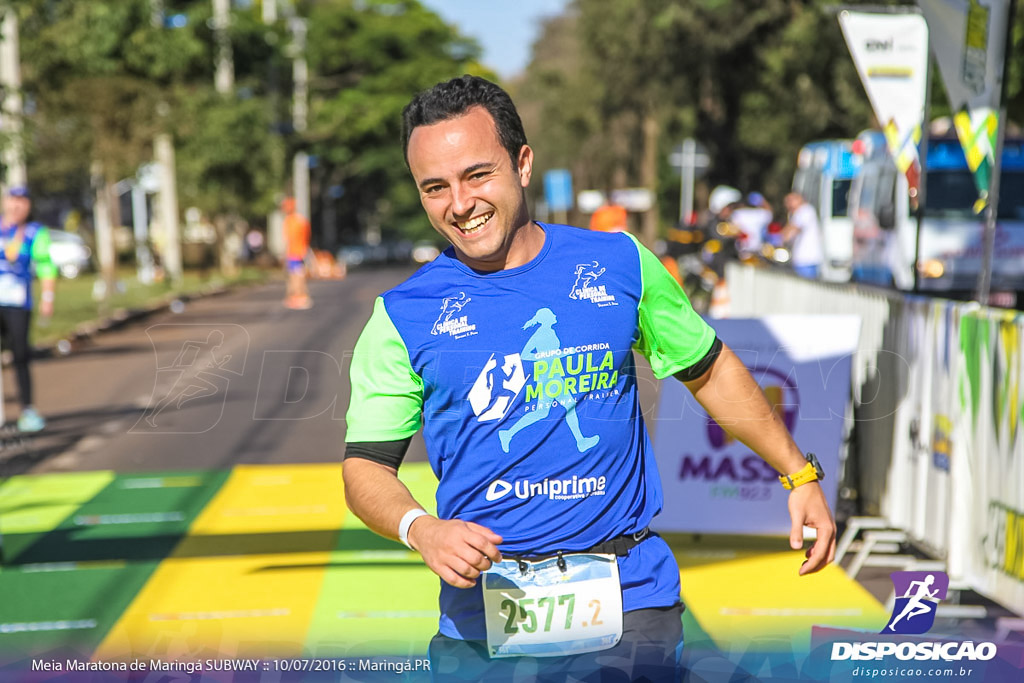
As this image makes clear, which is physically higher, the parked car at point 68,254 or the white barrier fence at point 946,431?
the white barrier fence at point 946,431

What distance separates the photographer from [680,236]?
23641 millimetres

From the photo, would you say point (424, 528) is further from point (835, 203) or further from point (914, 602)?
point (835, 203)

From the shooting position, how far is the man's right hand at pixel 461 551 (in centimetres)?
237

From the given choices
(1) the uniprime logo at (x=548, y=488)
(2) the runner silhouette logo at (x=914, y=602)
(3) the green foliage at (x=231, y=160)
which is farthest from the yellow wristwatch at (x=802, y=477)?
(3) the green foliage at (x=231, y=160)

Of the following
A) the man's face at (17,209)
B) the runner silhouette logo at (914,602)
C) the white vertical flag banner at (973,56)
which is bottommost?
the runner silhouette logo at (914,602)

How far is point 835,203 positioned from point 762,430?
23.7 m

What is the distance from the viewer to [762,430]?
2943 millimetres

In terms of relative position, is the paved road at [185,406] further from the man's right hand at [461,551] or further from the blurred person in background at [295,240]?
the blurred person in background at [295,240]

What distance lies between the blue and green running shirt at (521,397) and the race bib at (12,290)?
875 cm

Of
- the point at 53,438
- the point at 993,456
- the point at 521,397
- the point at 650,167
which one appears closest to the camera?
the point at 521,397

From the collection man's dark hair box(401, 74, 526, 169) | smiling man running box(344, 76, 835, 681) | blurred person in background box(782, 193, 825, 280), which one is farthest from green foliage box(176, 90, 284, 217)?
smiling man running box(344, 76, 835, 681)

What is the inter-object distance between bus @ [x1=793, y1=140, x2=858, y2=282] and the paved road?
1132 cm

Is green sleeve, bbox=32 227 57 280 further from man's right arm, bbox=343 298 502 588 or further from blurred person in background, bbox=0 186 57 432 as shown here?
man's right arm, bbox=343 298 502 588

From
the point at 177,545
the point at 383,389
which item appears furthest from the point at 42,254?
the point at 383,389
